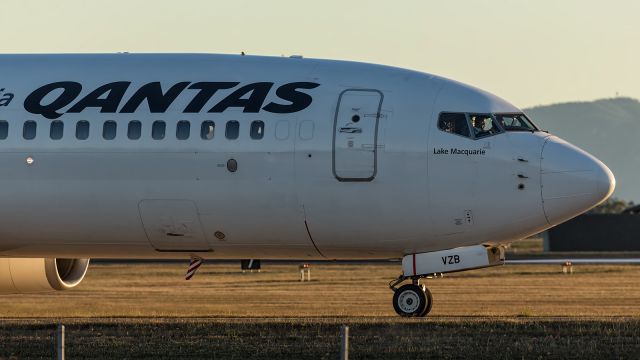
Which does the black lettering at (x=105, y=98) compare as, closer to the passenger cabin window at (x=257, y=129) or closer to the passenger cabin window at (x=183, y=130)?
the passenger cabin window at (x=183, y=130)

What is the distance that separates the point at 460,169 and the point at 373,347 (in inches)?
215

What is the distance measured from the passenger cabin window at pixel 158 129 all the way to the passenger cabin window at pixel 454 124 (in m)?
5.63

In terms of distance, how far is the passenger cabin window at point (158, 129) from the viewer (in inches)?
1209

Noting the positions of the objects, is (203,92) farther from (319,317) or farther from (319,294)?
(319,294)

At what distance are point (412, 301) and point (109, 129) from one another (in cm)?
714

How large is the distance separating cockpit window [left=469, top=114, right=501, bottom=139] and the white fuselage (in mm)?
188

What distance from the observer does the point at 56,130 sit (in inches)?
1227

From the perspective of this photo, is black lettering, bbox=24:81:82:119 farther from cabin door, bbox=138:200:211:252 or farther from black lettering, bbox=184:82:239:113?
cabin door, bbox=138:200:211:252

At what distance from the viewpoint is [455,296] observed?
45.3 m

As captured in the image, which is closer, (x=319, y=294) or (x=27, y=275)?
(x=27, y=275)

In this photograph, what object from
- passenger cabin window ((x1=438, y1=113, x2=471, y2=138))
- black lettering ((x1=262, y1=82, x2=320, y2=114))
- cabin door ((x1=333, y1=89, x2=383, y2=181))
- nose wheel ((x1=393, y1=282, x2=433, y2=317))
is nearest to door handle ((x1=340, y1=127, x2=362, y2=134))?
cabin door ((x1=333, y1=89, x2=383, y2=181))

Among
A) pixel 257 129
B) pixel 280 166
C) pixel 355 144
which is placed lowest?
pixel 280 166

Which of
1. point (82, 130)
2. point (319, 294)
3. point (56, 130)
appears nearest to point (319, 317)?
point (82, 130)

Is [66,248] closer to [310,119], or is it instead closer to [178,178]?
[178,178]
